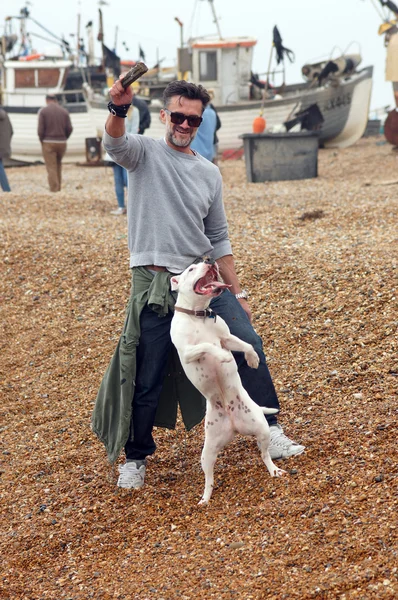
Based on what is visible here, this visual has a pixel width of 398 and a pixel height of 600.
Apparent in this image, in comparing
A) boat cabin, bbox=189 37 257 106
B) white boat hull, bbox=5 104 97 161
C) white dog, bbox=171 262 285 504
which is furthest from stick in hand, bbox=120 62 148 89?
white boat hull, bbox=5 104 97 161

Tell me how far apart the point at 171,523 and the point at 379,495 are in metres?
1.06

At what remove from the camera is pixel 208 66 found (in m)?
25.4

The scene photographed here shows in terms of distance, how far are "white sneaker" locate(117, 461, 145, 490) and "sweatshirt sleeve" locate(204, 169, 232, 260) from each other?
4.18 feet

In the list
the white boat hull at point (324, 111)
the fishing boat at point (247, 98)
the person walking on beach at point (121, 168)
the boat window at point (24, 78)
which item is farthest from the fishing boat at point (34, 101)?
the person walking on beach at point (121, 168)

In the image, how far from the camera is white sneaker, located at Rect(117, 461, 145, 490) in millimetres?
4418

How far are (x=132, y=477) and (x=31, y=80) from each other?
24479mm

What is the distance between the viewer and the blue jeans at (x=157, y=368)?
421 centimetres

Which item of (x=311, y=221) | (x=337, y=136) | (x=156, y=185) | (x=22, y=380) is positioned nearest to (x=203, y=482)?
(x=156, y=185)

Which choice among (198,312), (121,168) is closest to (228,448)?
(198,312)

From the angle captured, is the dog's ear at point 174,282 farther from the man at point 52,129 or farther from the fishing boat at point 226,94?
the fishing boat at point 226,94

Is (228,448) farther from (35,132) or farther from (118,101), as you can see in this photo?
(35,132)

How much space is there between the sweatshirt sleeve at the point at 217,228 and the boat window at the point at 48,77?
23.9 meters

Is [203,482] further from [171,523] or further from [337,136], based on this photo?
[337,136]

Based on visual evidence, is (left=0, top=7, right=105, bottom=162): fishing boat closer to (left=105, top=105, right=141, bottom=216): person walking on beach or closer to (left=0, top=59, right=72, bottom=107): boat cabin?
(left=0, top=59, right=72, bottom=107): boat cabin
